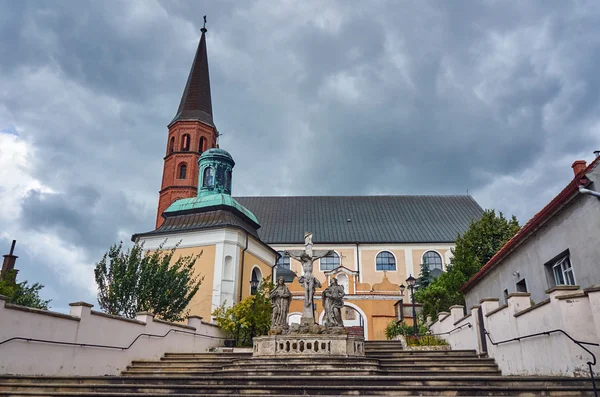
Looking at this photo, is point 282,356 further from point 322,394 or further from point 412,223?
point 412,223

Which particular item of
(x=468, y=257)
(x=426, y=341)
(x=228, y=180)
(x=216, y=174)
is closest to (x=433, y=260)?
(x=468, y=257)

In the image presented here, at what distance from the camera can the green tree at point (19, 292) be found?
69.1 ft

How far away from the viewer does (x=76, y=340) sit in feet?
38.5

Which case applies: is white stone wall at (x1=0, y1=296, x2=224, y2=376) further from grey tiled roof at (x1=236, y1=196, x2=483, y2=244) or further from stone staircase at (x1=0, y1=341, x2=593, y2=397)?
grey tiled roof at (x1=236, y1=196, x2=483, y2=244)

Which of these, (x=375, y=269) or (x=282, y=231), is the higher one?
(x=282, y=231)

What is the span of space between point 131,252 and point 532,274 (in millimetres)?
14348

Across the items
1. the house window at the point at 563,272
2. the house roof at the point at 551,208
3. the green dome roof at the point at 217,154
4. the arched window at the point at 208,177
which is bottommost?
the house window at the point at 563,272

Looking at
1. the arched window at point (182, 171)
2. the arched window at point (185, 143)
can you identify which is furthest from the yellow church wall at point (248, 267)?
the arched window at point (185, 143)

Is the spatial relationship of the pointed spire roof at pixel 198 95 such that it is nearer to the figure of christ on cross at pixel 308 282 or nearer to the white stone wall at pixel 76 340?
the figure of christ on cross at pixel 308 282

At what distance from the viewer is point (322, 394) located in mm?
7887

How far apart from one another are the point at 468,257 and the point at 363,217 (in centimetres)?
2063

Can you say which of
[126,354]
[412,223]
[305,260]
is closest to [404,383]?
[305,260]

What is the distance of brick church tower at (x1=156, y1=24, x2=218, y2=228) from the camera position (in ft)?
131

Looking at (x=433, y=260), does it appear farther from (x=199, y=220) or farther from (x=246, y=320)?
(x=246, y=320)
